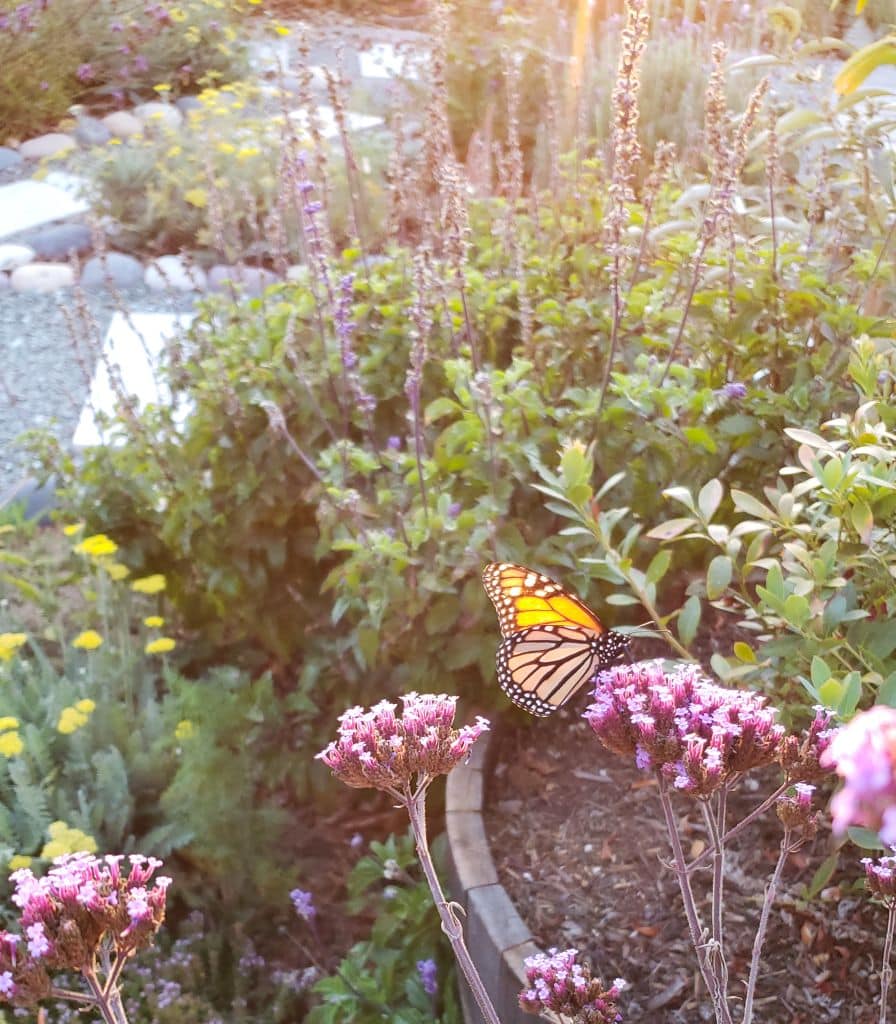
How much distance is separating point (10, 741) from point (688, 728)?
5.77ft

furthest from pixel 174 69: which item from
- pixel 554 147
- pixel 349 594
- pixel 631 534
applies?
pixel 631 534

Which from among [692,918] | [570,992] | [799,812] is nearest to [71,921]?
[570,992]

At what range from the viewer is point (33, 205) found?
656 cm

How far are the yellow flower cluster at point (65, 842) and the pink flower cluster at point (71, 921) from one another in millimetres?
1110

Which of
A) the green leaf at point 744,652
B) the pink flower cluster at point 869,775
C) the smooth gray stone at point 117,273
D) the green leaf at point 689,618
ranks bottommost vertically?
the smooth gray stone at point 117,273

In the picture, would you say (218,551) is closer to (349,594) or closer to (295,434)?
(295,434)

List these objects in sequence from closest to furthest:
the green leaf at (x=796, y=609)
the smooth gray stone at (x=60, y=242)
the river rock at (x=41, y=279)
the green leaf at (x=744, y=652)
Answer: the green leaf at (x=796, y=609) → the green leaf at (x=744, y=652) → the river rock at (x=41, y=279) → the smooth gray stone at (x=60, y=242)

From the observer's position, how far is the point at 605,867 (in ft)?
6.97

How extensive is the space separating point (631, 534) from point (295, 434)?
122cm

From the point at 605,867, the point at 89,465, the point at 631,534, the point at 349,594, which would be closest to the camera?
the point at 631,534

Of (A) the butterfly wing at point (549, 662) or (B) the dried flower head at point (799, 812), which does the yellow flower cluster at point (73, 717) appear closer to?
(A) the butterfly wing at point (549, 662)

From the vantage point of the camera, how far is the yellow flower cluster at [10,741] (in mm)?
2439

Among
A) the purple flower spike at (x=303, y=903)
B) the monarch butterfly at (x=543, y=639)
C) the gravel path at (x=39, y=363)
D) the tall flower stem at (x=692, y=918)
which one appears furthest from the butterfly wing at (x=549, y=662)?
the gravel path at (x=39, y=363)

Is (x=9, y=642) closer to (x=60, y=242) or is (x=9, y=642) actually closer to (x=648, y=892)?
(x=648, y=892)
